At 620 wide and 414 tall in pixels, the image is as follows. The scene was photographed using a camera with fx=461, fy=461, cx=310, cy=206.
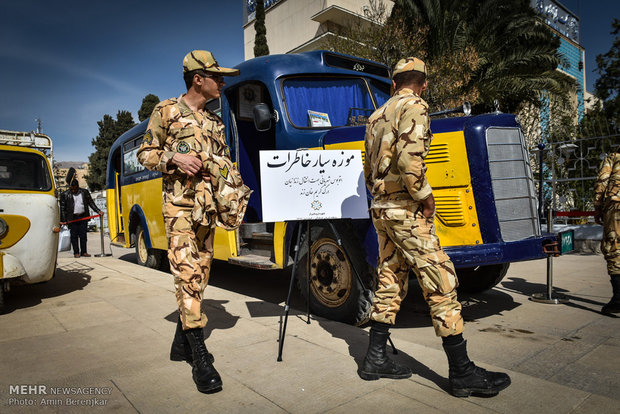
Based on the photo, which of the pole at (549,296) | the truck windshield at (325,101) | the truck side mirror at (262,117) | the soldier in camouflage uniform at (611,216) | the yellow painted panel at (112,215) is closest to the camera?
the soldier in camouflage uniform at (611,216)

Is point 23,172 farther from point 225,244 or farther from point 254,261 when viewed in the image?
point 254,261

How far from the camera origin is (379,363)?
302cm

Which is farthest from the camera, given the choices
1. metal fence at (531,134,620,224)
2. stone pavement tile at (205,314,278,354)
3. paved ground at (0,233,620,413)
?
metal fence at (531,134,620,224)

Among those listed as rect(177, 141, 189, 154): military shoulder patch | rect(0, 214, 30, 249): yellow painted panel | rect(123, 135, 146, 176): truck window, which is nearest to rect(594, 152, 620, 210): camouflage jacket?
rect(177, 141, 189, 154): military shoulder patch

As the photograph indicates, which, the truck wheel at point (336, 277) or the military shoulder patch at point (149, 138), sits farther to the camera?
the truck wheel at point (336, 277)

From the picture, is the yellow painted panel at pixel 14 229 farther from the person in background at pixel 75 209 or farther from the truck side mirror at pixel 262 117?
the person in background at pixel 75 209

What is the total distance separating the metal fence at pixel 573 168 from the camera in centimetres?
965

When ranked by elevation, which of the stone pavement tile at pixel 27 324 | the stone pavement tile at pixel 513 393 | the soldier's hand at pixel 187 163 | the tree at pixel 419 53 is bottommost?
the stone pavement tile at pixel 513 393

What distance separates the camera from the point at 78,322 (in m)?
4.51

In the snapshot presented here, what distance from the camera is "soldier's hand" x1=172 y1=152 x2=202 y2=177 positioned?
3.05 metres

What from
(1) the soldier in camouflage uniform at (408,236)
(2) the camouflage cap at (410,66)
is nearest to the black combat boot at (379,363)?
(1) the soldier in camouflage uniform at (408,236)

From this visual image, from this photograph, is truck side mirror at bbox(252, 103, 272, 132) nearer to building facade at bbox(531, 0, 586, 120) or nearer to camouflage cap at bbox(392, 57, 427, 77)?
camouflage cap at bbox(392, 57, 427, 77)

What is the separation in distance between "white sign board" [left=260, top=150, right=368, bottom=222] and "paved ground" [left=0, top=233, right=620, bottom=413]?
1080mm

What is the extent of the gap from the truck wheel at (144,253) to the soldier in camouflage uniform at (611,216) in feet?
23.3
